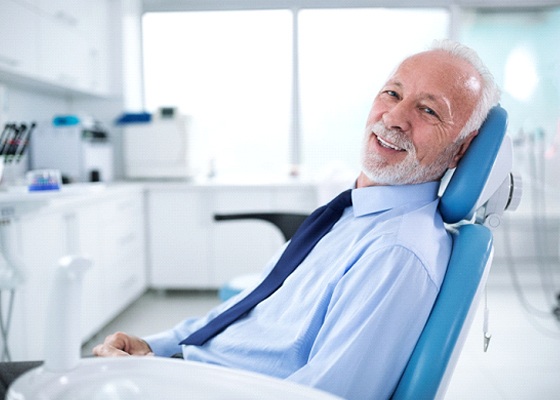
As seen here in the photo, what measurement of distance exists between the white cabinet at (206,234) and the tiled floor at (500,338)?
214mm

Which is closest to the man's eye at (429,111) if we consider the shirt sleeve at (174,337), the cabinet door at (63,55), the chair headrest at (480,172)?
the chair headrest at (480,172)

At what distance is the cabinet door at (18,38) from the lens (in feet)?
7.57

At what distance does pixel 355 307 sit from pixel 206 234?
263cm

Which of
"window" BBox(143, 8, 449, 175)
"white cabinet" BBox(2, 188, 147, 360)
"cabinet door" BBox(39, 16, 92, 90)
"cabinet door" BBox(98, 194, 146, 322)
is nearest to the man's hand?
"white cabinet" BBox(2, 188, 147, 360)

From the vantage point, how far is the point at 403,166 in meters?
1.19

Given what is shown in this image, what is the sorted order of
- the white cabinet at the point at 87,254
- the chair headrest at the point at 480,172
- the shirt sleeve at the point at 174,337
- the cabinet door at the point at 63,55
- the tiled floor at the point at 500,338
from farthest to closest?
the cabinet door at the point at 63,55 < the tiled floor at the point at 500,338 < the white cabinet at the point at 87,254 < the shirt sleeve at the point at 174,337 < the chair headrest at the point at 480,172

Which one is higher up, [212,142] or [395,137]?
[212,142]

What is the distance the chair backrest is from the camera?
2.83 ft

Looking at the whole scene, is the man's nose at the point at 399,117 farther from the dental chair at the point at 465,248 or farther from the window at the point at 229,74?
the window at the point at 229,74

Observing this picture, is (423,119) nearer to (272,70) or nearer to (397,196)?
(397,196)

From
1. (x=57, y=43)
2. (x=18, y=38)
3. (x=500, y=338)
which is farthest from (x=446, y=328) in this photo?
(x=57, y=43)

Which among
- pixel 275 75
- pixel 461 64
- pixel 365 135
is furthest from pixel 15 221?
pixel 275 75

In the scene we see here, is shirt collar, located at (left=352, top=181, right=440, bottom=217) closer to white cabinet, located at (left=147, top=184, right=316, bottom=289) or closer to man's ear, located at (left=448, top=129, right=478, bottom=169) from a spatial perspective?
man's ear, located at (left=448, top=129, right=478, bottom=169)

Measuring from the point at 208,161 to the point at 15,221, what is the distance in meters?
2.12
